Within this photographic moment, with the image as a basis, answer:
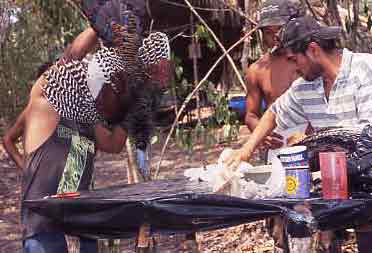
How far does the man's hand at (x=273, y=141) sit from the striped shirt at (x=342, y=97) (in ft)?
0.79

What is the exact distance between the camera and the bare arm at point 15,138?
3.30m

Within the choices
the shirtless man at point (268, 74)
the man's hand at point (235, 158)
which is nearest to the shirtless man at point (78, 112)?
the man's hand at point (235, 158)

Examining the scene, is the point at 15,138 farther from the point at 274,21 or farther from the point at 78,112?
the point at 274,21

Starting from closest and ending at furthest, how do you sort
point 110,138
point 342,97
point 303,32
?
1. point 303,32
2. point 342,97
3. point 110,138

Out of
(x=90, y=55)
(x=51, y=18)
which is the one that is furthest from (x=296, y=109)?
(x=51, y=18)

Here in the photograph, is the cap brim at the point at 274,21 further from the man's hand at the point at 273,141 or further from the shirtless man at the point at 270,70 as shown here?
the man's hand at the point at 273,141

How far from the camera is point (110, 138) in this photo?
3.18m

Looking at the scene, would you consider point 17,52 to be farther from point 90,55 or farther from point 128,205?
point 128,205

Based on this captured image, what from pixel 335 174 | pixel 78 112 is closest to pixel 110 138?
pixel 78 112

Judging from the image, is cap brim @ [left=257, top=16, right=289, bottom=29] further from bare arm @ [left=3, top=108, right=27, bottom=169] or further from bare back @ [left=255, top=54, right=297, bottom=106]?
bare arm @ [left=3, top=108, right=27, bottom=169]

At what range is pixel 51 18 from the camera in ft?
19.2

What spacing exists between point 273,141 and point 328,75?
0.74 metres

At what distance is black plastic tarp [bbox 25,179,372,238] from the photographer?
2406mm

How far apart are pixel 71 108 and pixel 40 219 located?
1.48 feet
